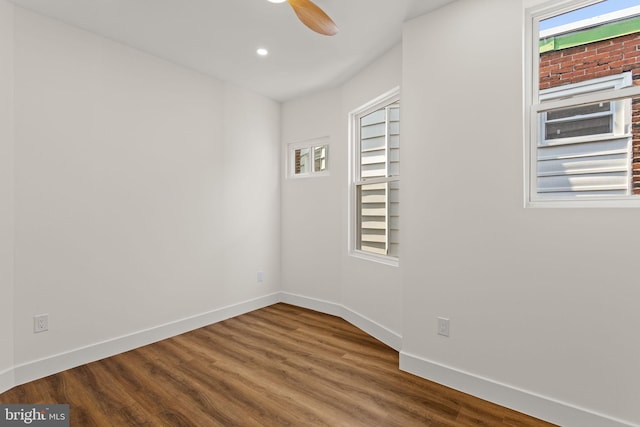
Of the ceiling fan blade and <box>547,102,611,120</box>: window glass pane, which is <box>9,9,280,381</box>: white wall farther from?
<box>547,102,611,120</box>: window glass pane

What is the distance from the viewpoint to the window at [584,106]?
171 cm

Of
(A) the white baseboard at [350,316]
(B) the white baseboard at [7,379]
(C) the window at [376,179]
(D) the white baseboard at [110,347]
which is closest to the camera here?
(B) the white baseboard at [7,379]

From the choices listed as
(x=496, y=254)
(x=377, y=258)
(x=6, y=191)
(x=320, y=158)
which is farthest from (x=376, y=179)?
(x=6, y=191)

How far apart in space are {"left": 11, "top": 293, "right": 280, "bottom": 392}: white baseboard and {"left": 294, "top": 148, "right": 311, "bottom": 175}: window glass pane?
1.84 m

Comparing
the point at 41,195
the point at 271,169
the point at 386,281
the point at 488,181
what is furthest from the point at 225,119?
the point at 488,181

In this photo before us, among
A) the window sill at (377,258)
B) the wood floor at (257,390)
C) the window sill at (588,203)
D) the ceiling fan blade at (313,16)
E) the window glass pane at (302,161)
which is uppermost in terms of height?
the ceiling fan blade at (313,16)

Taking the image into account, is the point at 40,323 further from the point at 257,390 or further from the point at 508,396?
the point at 508,396

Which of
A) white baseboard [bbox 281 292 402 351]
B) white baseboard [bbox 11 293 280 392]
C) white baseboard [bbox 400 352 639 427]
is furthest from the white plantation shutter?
white baseboard [bbox 11 293 280 392]

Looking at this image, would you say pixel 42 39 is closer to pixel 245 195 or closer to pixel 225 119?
pixel 225 119

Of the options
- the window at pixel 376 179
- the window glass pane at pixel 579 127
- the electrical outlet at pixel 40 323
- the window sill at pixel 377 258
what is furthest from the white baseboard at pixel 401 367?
the window glass pane at pixel 579 127

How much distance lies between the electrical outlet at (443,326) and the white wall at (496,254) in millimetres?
36

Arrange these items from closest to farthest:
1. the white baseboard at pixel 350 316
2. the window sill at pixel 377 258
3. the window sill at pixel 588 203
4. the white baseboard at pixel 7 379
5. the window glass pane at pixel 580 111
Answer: the window sill at pixel 588 203, the window glass pane at pixel 580 111, the white baseboard at pixel 7 379, the white baseboard at pixel 350 316, the window sill at pixel 377 258

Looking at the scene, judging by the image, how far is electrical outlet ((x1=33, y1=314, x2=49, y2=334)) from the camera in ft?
7.52

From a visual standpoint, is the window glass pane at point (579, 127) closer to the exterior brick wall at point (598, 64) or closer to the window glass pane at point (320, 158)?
the exterior brick wall at point (598, 64)
